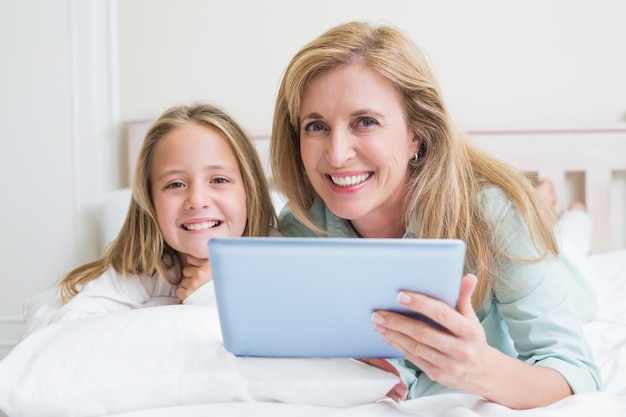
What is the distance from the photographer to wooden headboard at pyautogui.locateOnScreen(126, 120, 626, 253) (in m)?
2.36

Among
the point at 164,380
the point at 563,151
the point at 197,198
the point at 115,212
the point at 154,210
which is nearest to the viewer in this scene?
the point at 164,380

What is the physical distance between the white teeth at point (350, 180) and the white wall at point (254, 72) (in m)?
1.31

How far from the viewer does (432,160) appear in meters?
1.21

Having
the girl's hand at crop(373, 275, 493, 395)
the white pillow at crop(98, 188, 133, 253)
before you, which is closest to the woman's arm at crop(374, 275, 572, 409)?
the girl's hand at crop(373, 275, 493, 395)

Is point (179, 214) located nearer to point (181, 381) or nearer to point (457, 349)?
point (181, 381)

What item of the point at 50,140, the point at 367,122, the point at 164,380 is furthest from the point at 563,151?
the point at 164,380

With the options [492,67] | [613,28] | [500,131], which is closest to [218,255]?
[500,131]

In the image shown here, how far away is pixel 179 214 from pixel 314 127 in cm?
32

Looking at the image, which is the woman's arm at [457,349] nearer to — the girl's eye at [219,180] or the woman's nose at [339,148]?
the woman's nose at [339,148]

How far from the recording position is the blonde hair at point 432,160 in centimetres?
116

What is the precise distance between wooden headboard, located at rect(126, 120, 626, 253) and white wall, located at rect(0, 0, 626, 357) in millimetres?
101

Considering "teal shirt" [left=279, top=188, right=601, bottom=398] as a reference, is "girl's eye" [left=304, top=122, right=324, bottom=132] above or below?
above

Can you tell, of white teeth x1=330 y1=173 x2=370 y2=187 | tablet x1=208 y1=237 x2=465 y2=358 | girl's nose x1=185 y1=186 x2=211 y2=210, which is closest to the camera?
tablet x1=208 y1=237 x2=465 y2=358

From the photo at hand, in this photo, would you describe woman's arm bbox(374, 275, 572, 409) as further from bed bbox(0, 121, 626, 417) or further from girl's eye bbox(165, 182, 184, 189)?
girl's eye bbox(165, 182, 184, 189)
